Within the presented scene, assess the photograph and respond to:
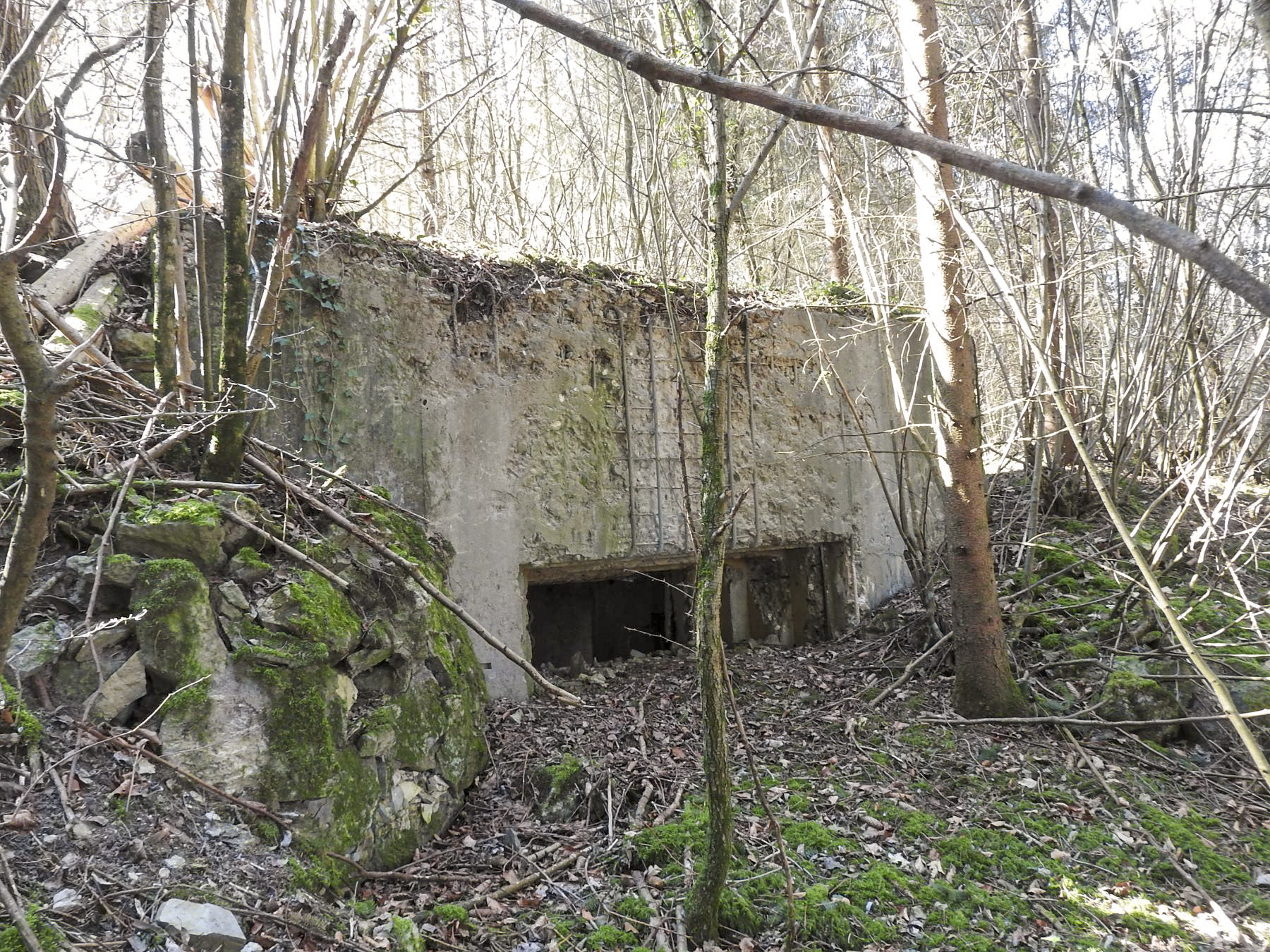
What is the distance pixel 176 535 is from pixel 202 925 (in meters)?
1.45

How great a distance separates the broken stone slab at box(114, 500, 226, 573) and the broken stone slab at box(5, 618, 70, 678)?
0.38 m

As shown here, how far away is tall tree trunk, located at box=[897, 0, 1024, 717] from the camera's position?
4.57 metres

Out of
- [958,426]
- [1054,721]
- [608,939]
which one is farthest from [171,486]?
[1054,721]

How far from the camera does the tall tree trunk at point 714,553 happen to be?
2627 mm

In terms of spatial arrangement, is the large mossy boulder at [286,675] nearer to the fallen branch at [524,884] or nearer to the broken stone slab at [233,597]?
the broken stone slab at [233,597]

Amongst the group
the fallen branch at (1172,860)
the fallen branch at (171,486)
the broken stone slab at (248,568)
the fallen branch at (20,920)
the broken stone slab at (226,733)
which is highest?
the fallen branch at (171,486)

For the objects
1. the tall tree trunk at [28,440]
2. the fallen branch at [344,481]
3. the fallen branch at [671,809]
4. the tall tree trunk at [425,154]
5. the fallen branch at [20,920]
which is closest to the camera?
the tall tree trunk at [28,440]

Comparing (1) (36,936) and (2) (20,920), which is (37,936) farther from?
(2) (20,920)

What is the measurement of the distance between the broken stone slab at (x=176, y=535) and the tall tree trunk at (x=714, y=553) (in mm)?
1899

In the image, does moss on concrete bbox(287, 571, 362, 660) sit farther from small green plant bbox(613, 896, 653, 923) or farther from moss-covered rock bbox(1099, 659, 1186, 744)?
moss-covered rock bbox(1099, 659, 1186, 744)

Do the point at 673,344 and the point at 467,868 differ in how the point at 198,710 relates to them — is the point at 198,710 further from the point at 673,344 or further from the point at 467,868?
the point at 673,344

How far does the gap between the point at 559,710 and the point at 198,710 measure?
2.29 meters

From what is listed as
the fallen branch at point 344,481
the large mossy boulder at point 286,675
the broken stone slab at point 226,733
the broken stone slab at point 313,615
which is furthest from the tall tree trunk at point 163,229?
the broken stone slab at point 226,733

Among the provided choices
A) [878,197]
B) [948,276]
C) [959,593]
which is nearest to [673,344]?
[948,276]
